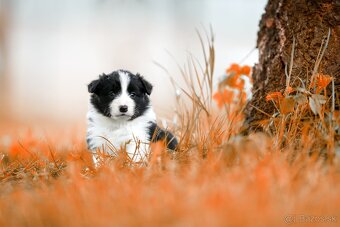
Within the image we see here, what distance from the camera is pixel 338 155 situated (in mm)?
3271

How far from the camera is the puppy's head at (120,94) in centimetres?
459

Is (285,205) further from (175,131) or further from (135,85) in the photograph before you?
(175,131)

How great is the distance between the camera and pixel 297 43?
4434mm

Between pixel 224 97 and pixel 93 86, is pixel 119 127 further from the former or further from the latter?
pixel 224 97

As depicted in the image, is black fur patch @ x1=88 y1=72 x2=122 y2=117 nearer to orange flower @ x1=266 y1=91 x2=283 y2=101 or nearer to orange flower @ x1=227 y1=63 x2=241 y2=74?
orange flower @ x1=227 y1=63 x2=241 y2=74

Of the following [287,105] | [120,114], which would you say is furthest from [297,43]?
[120,114]

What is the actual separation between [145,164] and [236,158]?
32.0 inches

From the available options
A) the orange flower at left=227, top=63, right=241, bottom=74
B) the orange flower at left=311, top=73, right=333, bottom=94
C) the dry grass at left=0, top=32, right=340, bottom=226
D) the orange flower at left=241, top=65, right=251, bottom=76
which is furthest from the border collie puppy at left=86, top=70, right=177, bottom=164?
the orange flower at left=311, top=73, right=333, bottom=94

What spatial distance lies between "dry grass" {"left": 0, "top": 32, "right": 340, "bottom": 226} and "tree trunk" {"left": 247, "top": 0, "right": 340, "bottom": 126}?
1.02 feet

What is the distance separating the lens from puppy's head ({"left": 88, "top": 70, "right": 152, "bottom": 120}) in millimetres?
4594

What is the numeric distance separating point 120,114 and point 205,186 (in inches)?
80.5

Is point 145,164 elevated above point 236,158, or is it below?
below

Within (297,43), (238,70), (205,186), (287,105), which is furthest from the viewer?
(238,70)

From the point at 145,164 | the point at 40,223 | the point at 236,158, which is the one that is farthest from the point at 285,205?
the point at 145,164
